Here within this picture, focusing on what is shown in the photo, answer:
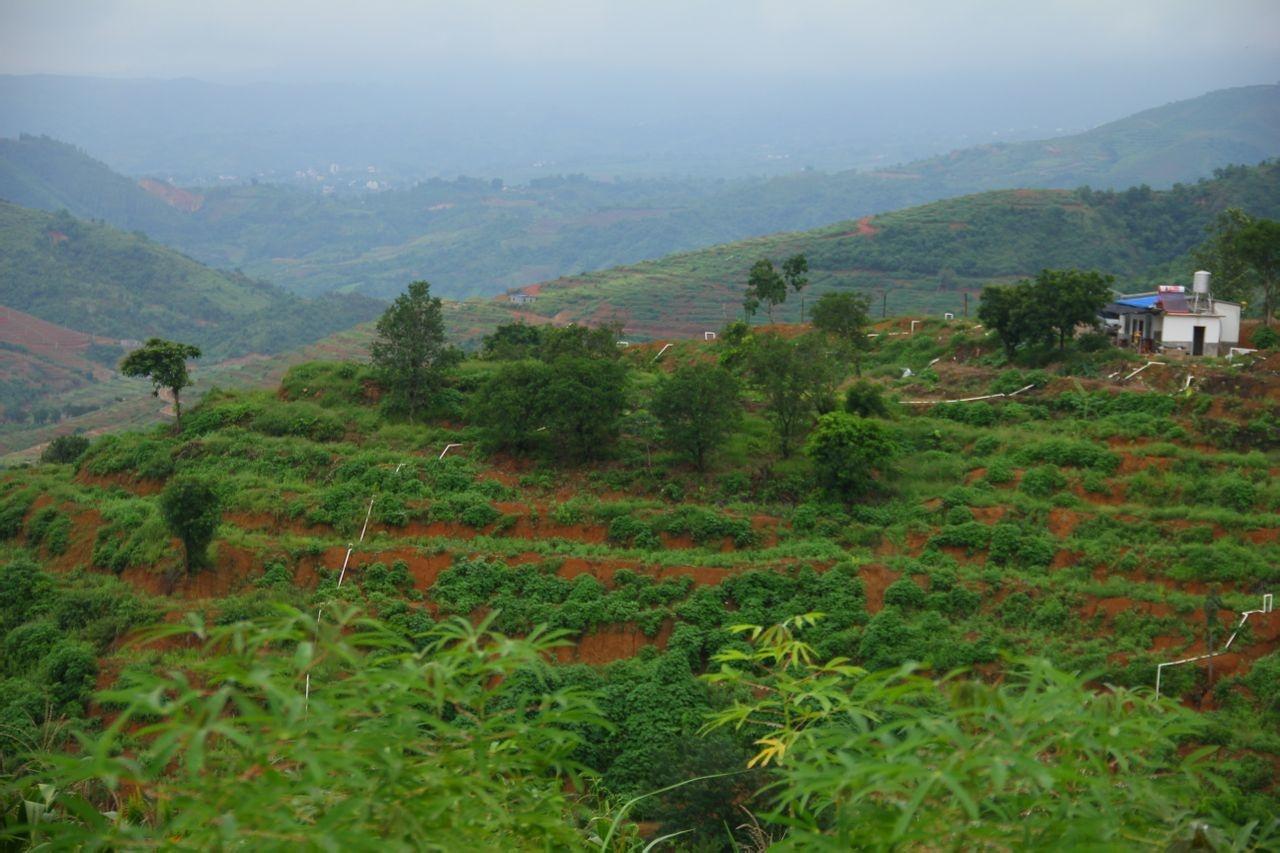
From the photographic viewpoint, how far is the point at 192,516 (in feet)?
53.6

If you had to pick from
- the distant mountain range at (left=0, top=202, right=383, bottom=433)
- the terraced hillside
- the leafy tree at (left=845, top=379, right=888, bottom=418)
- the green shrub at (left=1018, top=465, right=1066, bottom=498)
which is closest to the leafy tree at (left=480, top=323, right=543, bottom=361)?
the terraced hillside

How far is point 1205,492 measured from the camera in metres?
17.2

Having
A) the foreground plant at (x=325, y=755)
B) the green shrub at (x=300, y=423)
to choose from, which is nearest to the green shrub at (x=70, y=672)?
the green shrub at (x=300, y=423)

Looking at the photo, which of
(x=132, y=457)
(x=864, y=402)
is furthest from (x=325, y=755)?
(x=132, y=457)

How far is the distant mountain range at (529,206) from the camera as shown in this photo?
140500mm

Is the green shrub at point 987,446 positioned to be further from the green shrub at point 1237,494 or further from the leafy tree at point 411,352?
the leafy tree at point 411,352

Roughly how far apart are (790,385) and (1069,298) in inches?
326

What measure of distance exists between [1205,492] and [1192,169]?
151m

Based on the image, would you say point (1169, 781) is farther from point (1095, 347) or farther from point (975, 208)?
point (975, 208)

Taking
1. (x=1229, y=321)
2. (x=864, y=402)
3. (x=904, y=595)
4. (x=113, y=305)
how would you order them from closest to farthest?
(x=904, y=595)
(x=864, y=402)
(x=1229, y=321)
(x=113, y=305)

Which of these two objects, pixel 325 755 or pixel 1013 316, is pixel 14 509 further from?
pixel 1013 316

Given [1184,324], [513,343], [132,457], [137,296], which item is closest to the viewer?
[132,457]

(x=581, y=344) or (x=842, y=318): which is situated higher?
(x=842, y=318)

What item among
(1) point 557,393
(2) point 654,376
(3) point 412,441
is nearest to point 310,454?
(3) point 412,441
